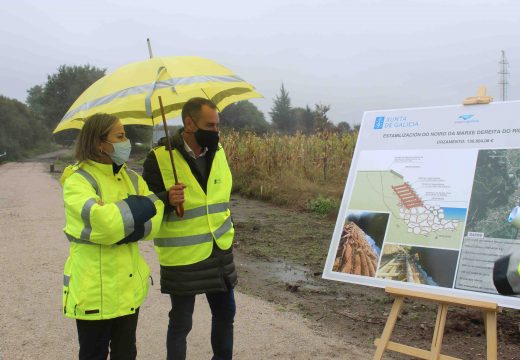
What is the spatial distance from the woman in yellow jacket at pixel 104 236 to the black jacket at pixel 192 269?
0.20 meters

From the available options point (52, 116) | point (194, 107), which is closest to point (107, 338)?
point (194, 107)

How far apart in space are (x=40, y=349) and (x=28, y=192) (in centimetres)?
1496

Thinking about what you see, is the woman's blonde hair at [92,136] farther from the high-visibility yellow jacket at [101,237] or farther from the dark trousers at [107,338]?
the dark trousers at [107,338]

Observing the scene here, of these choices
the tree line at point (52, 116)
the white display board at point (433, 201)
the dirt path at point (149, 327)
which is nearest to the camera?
the white display board at point (433, 201)

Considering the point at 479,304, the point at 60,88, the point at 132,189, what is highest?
the point at 60,88

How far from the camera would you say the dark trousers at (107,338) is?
2.76 meters

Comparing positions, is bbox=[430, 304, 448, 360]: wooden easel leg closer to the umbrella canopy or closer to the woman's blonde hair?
the umbrella canopy

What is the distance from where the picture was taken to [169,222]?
10.0 ft

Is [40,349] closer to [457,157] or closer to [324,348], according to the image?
[324,348]

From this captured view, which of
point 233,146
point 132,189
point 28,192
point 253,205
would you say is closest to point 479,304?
point 132,189

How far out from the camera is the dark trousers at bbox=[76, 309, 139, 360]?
276 centimetres

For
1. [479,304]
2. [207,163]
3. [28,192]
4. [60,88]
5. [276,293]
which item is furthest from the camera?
[60,88]

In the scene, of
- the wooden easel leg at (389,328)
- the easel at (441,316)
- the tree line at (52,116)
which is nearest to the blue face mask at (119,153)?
the easel at (441,316)

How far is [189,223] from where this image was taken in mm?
3047
